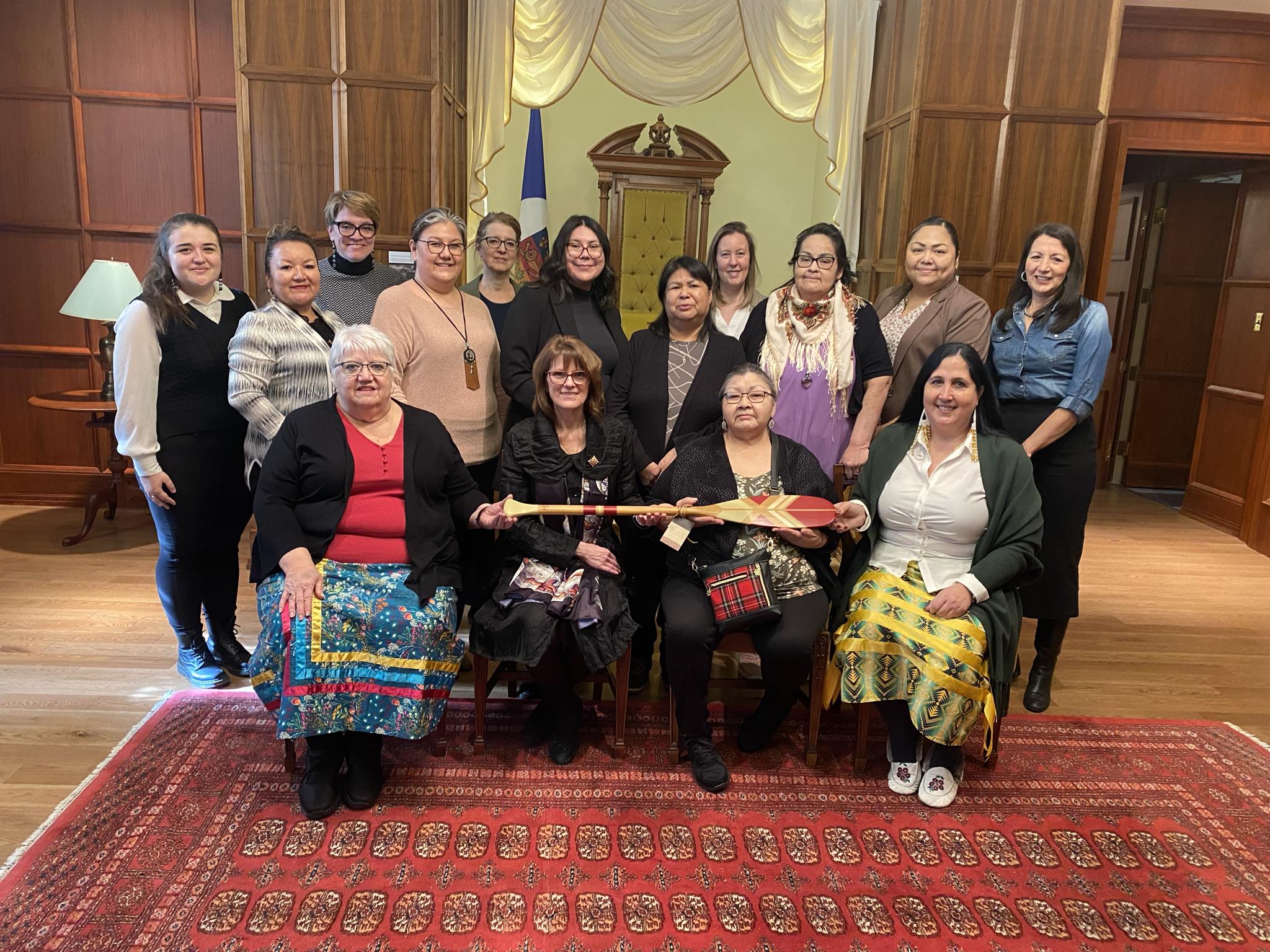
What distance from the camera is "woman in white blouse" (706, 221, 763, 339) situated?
9.26 feet

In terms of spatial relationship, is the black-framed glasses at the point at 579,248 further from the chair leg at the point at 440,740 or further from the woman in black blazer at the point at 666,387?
the chair leg at the point at 440,740

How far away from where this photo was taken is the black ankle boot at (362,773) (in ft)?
7.34

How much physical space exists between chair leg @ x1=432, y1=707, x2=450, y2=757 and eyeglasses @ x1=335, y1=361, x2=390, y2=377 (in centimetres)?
100

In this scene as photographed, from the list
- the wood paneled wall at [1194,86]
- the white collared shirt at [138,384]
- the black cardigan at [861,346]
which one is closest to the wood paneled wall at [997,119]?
the wood paneled wall at [1194,86]

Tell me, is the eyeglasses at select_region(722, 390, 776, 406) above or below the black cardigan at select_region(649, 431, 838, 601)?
above

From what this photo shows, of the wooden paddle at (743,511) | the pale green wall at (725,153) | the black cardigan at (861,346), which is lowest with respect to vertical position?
the wooden paddle at (743,511)

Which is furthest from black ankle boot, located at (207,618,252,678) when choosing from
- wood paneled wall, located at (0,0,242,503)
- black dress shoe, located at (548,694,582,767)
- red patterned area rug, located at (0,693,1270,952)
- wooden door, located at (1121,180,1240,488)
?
wooden door, located at (1121,180,1240,488)

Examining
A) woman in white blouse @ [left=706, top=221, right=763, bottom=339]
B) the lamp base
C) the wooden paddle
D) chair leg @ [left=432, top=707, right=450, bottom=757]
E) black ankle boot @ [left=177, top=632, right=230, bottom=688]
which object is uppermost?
woman in white blouse @ [left=706, top=221, right=763, bottom=339]

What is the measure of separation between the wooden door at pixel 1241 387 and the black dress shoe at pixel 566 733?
4479 millimetres

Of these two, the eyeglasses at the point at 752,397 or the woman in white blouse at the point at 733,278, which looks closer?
the eyeglasses at the point at 752,397

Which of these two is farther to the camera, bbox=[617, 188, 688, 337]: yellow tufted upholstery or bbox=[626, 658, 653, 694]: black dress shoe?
bbox=[617, 188, 688, 337]: yellow tufted upholstery

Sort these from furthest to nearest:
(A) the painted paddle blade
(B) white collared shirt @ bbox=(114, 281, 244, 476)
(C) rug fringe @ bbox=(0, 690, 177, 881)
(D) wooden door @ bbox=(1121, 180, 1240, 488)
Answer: (D) wooden door @ bbox=(1121, 180, 1240, 488), (B) white collared shirt @ bbox=(114, 281, 244, 476), (A) the painted paddle blade, (C) rug fringe @ bbox=(0, 690, 177, 881)

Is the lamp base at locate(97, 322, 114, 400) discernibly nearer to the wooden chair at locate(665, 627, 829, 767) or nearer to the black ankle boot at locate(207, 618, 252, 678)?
the black ankle boot at locate(207, 618, 252, 678)

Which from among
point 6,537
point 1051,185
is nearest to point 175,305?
point 6,537
